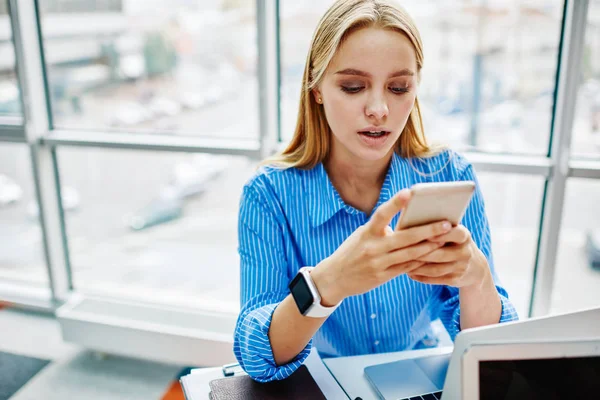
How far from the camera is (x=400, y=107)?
108 cm

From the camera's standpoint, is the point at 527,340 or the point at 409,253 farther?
the point at 409,253

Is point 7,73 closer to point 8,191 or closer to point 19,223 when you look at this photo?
point 8,191

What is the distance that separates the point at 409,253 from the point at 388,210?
9 cm

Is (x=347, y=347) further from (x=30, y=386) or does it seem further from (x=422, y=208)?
(x=30, y=386)

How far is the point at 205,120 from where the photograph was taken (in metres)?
2.38

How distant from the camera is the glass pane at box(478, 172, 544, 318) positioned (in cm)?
205

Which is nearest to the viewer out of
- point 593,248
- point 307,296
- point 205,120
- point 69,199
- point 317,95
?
point 307,296

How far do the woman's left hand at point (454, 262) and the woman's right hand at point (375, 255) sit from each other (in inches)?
0.8

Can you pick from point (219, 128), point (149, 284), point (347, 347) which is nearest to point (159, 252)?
point (149, 284)

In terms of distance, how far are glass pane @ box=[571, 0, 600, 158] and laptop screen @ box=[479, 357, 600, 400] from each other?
55.6 inches

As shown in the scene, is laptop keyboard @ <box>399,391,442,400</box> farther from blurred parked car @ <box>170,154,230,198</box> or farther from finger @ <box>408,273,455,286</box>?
blurred parked car @ <box>170,154,230,198</box>

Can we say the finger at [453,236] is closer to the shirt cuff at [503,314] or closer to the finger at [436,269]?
the finger at [436,269]

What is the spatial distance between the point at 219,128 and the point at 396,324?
1415 mm

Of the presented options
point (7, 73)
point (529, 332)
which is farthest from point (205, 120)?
point (529, 332)
